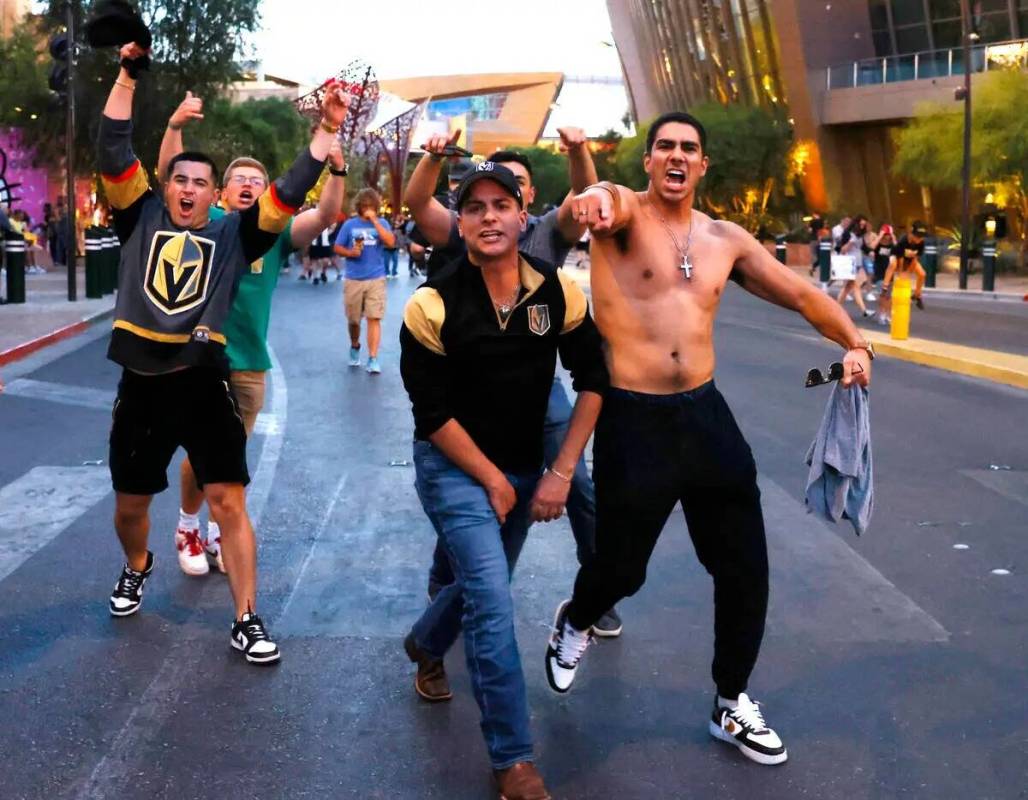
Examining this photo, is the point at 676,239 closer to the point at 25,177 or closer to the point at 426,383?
the point at 426,383

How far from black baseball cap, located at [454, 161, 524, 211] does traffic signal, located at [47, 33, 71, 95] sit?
18.9 metres

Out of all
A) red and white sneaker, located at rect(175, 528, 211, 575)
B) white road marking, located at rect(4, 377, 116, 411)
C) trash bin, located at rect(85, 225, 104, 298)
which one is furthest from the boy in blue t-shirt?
trash bin, located at rect(85, 225, 104, 298)

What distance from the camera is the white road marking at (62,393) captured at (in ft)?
38.2

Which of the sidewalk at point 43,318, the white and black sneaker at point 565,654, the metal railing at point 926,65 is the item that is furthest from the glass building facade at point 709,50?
the white and black sneaker at point 565,654

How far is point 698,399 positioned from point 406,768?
141 cm

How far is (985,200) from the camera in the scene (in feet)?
152

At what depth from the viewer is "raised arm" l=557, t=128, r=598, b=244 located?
15.0ft

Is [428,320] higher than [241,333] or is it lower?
higher

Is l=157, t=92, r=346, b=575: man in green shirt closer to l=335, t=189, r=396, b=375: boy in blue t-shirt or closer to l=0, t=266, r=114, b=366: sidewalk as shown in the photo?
l=335, t=189, r=396, b=375: boy in blue t-shirt


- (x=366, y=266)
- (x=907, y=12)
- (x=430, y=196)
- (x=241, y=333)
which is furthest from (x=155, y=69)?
(x=430, y=196)

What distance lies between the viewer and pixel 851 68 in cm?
5372

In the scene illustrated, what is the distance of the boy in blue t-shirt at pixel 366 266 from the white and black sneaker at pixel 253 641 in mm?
8399

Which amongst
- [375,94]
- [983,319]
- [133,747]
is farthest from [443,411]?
[375,94]

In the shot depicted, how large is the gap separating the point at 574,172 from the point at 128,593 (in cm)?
248
